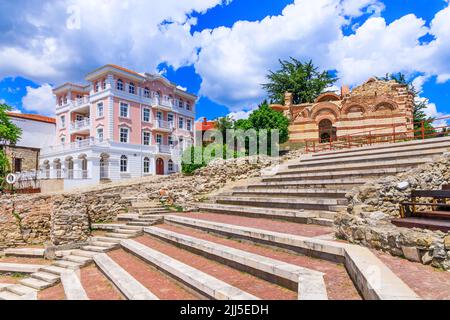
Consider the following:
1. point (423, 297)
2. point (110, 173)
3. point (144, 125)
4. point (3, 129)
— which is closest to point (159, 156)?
point (144, 125)

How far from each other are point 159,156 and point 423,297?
33.2m

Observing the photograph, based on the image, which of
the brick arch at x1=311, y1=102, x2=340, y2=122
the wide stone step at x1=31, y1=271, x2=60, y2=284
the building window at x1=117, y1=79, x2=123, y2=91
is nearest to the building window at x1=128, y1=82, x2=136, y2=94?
the building window at x1=117, y1=79, x2=123, y2=91

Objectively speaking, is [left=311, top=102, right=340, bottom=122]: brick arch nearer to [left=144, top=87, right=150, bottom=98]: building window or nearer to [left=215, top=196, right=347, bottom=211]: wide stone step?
[left=215, top=196, right=347, bottom=211]: wide stone step

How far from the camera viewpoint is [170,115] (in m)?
37.4

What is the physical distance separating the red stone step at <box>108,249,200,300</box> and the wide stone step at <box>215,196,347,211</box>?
5.06m

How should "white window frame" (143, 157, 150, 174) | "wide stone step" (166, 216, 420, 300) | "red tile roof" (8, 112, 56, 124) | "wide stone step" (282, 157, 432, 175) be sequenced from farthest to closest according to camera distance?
"red tile roof" (8, 112, 56, 124), "white window frame" (143, 157, 150, 174), "wide stone step" (282, 157, 432, 175), "wide stone step" (166, 216, 420, 300)

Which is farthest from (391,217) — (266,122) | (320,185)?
(266,122)

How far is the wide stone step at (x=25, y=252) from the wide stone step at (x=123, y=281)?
11.2ft

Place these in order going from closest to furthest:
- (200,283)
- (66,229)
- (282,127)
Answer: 1. (200,283)
2. (66,229)
3. (282,127)

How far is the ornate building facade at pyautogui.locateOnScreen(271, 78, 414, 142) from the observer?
25359 mm

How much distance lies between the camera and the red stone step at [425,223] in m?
5.13
